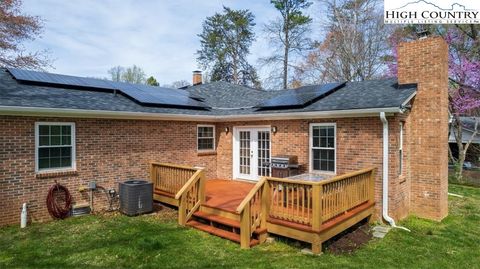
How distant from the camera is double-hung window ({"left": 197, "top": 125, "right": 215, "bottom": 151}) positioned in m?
11.2

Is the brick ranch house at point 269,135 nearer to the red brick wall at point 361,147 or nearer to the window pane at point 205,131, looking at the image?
the red brick wall at point 361,147

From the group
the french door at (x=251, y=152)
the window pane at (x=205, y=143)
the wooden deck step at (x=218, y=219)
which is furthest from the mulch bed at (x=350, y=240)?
the window pane at (x=205, y=143)

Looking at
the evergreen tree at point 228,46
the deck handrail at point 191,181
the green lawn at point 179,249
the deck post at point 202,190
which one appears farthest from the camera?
the evergreen tree at point 228,46

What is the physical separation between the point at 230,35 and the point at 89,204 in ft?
74.5

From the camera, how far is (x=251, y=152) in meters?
10.8

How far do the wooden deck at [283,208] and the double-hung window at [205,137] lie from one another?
10.4 feet

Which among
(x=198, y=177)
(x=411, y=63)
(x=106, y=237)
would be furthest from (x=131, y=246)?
(x=411, y=63)

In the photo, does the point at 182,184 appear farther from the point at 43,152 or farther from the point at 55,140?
the point at 43,152

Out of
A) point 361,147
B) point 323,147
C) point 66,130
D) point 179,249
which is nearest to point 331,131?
point 323,147

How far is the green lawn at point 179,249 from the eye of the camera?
5188 mm

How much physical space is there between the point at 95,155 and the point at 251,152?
16.3 ft

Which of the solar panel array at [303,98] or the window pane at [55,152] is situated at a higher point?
the solar panel array at [303,98]

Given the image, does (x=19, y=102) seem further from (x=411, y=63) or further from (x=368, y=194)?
(x=411, y=63)

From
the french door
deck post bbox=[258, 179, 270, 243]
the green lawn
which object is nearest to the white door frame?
the french door
